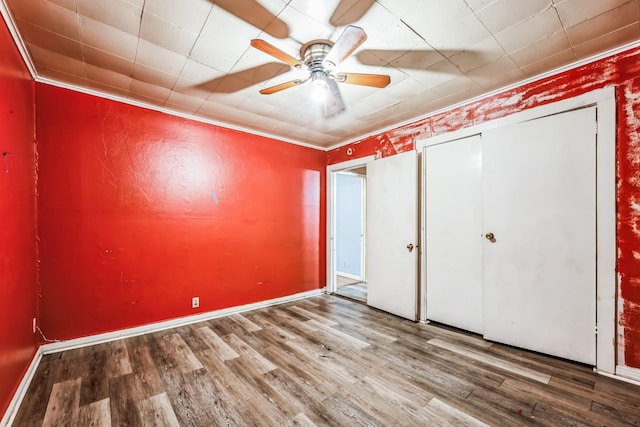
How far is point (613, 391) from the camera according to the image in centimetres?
180

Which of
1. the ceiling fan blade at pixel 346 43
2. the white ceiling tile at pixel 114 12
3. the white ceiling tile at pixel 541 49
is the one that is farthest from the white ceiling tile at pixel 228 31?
the white ceiling tile at pixel 541 49

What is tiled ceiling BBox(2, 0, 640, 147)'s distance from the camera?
1592mm

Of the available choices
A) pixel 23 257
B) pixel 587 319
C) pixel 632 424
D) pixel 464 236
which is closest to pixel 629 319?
pixel 587 319

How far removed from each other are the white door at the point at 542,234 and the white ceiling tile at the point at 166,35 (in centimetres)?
279

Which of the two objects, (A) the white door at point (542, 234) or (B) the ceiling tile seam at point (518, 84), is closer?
(B) the ceiling tile seam at point (518, 84)

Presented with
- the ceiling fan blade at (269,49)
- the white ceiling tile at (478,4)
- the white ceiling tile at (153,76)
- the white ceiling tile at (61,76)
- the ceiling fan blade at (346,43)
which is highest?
the white ceiling tile at (478,4)

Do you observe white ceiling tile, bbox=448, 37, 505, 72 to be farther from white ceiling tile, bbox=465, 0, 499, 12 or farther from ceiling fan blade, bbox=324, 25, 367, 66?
ceiling fan blade, bbox=324, 25, 367, 66

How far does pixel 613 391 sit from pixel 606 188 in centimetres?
146

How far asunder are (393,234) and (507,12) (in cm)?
237

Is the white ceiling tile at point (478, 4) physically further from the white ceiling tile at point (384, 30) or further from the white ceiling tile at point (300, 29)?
the white ceiling tile at point (300, 29)

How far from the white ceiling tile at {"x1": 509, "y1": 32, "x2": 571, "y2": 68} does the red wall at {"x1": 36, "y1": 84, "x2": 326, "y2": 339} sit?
293cm

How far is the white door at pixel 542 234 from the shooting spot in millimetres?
2107

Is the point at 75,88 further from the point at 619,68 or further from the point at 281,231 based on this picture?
the point at 619,68

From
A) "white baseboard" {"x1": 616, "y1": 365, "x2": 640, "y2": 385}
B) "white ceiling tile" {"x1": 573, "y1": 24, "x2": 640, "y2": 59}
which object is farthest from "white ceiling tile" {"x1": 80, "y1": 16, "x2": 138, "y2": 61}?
"white baseboard" {"x1": 616, "y1": 365, "x2": 640, "y2": 385}
